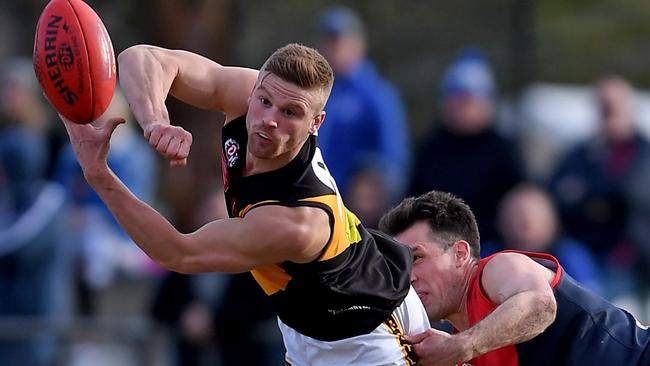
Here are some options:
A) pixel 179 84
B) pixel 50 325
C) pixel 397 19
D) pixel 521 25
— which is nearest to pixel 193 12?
pixel 397 19

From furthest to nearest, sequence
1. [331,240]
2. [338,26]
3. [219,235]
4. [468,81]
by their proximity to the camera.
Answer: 1. [338,26]
2. [468,81]
3. [331,240]
4. [219,235]

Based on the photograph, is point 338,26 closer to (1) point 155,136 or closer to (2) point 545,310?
(2) point 545,310

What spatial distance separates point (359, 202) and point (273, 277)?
4.37 metres

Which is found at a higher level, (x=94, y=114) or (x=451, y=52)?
(x=94, y=114)

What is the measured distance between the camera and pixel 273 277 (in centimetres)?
579

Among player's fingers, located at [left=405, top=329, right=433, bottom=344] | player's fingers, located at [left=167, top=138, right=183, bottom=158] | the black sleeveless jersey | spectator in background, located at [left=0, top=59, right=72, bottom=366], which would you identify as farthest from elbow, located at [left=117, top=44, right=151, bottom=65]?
spectator in background, located at [left=0, top=59, right=72, bottom=366]

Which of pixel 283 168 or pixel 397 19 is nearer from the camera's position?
pixel 283 168

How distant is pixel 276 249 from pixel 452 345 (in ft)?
2.66

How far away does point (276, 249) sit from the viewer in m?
5.51

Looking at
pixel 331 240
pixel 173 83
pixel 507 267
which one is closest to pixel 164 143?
pixel 331 240

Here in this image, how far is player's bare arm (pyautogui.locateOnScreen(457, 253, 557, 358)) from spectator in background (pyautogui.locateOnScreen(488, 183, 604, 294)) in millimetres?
3132

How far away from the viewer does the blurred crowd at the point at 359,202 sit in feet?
32.7

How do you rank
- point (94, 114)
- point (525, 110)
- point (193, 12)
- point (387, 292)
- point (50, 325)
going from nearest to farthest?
point (94, 114)
point (387, 292)
point (50, 325)
point (525, 110)
point (193, 12)

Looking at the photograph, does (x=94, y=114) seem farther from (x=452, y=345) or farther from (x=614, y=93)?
(x=614, y=93)
